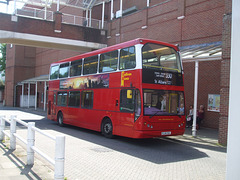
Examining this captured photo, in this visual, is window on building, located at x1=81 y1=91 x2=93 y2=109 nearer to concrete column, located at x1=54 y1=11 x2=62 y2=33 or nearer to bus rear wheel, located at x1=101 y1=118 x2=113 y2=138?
bus rear wheel, located at x1=101 y1=118 x2=113 y2=138

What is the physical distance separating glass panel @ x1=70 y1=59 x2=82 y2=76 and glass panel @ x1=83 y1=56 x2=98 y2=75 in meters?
0.60

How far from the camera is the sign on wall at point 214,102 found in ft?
47.3

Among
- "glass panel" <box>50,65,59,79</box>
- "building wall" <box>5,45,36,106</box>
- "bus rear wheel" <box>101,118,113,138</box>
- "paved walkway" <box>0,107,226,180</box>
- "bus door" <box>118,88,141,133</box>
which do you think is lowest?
"paved walkway" <box>0,107,226,180</box>

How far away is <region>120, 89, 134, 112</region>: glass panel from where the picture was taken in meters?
9.81

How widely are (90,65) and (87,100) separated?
1810mm

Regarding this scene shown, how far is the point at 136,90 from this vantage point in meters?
9.55

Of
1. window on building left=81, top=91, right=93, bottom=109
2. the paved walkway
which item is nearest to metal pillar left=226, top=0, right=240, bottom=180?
the paved walkway

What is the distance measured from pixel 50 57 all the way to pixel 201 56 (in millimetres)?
28407

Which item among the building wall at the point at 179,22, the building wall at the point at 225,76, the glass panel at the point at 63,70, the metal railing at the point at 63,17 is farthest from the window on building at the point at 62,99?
the building wall at the point at 225,76

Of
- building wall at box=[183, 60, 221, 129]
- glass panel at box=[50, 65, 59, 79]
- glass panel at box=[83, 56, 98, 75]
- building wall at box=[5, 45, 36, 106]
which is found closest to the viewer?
glass panel at box=[83, 56, 98, 75]

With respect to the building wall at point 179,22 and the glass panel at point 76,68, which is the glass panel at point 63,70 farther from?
the building wall at point 179,22

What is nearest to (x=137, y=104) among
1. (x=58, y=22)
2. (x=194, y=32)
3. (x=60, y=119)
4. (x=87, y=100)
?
(x=87, y=100)

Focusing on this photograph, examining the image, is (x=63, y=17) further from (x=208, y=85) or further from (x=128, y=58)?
(x=128, y=58)

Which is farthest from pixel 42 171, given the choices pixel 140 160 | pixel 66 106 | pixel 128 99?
pixel 66 106
